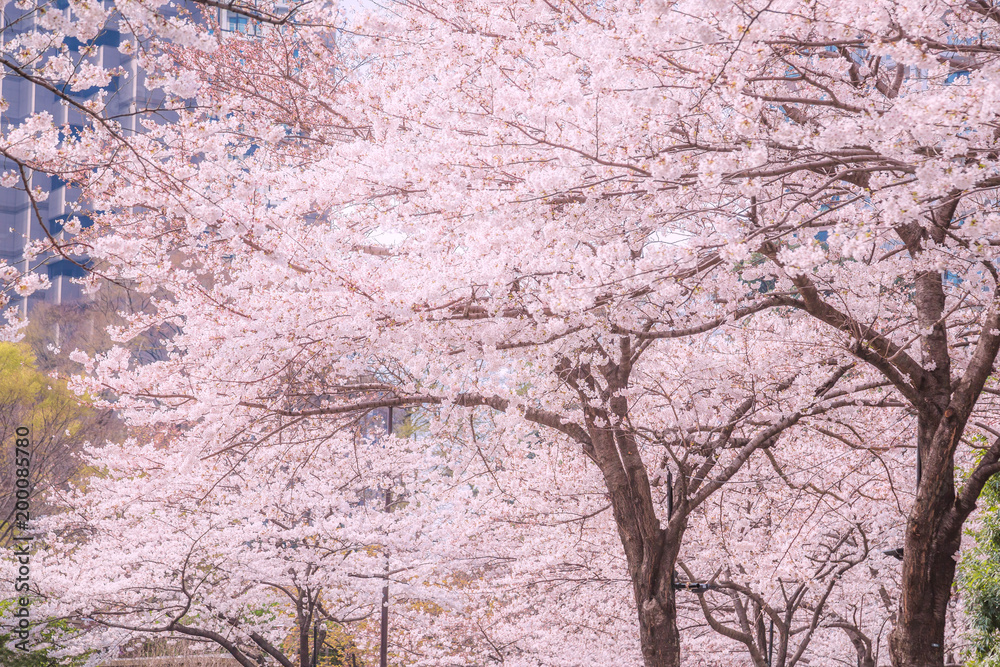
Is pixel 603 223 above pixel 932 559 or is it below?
above

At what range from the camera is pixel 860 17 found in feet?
12.8

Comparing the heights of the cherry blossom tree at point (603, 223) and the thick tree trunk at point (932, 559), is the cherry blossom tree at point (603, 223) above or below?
above

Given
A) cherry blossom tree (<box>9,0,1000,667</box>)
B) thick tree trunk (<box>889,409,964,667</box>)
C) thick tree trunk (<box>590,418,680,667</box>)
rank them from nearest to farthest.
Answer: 1. cherry blossom tree (<box>9,0,1000,667</box>)
2. thick tree trunk (<box>889,409,964,667</box>)
3. thick tree trunk (<box>590,418,680,667</box>)

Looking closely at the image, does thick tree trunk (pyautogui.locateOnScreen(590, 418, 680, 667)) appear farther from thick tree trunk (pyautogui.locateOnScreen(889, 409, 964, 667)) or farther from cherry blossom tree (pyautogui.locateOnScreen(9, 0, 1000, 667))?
thick tree trunk (pyautogui.locateOnScreen(889, 409, 964, 667))

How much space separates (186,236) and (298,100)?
206 cm

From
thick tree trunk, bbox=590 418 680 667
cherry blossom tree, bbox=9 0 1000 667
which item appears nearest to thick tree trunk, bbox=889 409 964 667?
cherry blossom tree, bbox=9 0 1000 667

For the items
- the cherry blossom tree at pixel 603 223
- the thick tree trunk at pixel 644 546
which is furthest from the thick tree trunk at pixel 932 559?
the thick tree trunk at pixel 644 546

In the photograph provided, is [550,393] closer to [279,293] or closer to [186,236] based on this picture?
[279,293]

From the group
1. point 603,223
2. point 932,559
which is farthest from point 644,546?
point 603,223

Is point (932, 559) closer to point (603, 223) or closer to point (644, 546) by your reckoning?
point (644, 546)

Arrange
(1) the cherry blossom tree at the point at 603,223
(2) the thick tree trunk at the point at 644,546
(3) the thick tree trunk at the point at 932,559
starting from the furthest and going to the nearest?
(2) the thick tree trunk at the point at 644,546, (3) the thick tree trunk at the point at 932,559, (1) the cherry blossom tree at the point at 603,223

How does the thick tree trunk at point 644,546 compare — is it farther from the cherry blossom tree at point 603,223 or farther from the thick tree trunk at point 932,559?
the thick tree trunk at point 932,559

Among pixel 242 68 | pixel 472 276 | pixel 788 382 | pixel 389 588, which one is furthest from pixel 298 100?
pixel 389 588

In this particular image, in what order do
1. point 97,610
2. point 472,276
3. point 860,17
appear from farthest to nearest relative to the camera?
point 97,610 < point 472,276 < point 860,17
